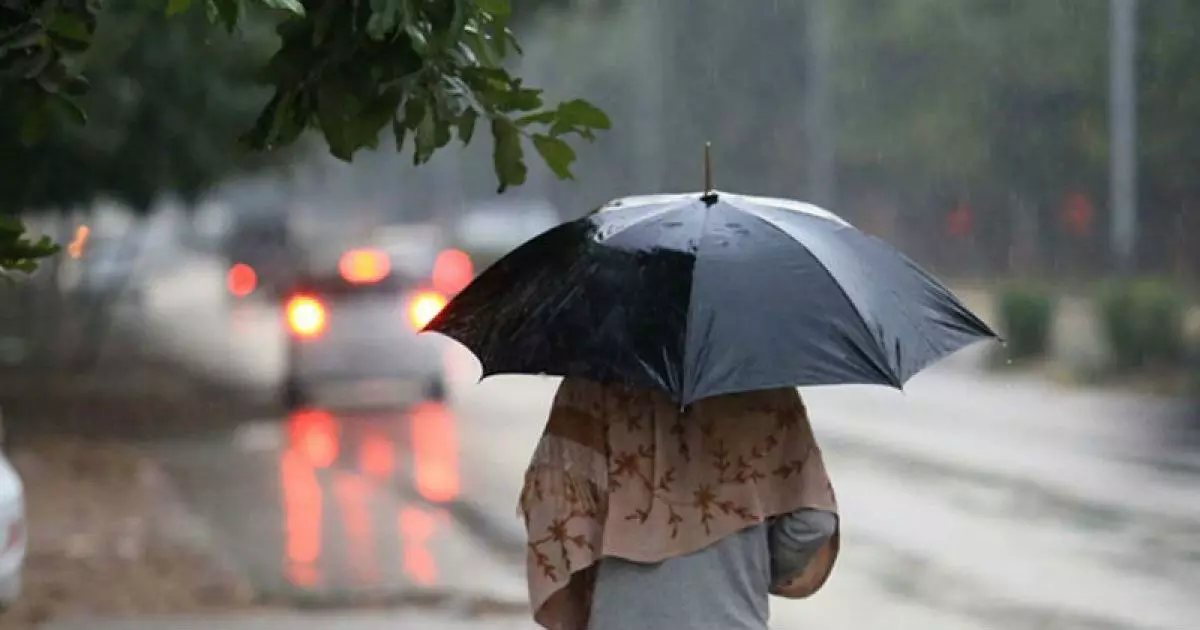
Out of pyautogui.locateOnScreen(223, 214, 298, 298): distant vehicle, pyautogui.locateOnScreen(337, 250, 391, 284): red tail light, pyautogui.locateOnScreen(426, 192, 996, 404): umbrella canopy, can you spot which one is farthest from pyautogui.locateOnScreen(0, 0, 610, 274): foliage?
pyautogui.locateOnScreen(223, 214, 298, 298): distant vehicle

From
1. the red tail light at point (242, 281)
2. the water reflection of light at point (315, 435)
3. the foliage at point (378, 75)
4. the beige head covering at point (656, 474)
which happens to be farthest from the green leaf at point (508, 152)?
the red tail light at point (242, 281)

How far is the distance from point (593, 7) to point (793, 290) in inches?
693

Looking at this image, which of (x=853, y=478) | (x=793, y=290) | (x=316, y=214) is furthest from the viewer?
(x=316, y=214)

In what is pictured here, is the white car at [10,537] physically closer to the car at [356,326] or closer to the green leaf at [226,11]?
the green leaf at [226,11]

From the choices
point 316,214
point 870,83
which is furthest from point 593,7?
point 316,214

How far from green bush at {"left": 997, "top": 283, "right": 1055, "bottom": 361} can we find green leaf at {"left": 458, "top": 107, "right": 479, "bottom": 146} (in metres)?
17.9

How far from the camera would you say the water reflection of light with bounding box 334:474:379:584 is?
966 cm

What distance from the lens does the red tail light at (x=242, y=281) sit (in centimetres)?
3853

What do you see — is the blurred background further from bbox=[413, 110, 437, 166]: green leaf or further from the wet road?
bbox=[413, 110, 437, 166]: green leaf

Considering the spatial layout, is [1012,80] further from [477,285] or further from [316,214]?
[316,214]

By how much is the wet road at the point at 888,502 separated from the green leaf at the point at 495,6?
4772 millimetres

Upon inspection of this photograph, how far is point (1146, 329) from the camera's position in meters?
19.5

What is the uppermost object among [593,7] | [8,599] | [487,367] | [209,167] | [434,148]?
[593,7]

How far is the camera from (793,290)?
144 inches
